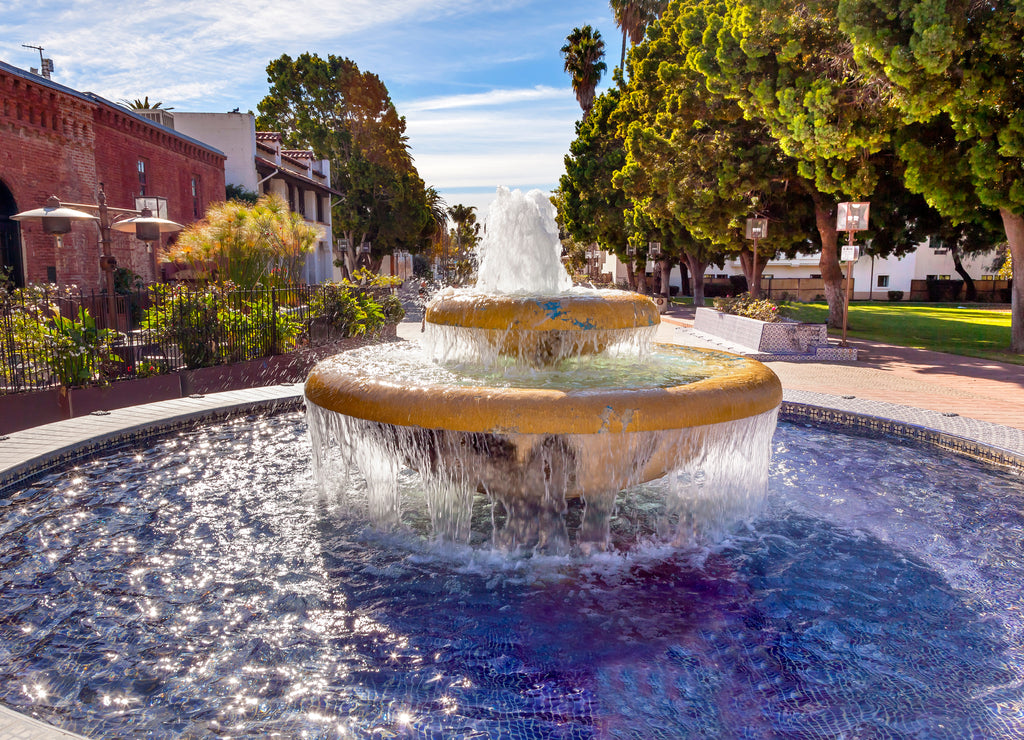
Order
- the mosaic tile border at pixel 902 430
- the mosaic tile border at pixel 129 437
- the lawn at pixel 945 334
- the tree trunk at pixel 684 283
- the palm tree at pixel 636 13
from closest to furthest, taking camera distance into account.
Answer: the mosaic tile border at pixel 129 437
the mosaic tile border at pixel 902 430
the lawn at pixel 945 334
the palm tree at pixel 636 13
the tree trunk at pixel 684 283

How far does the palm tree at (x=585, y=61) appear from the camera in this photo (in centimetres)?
4149

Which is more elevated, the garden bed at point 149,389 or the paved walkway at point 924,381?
the garden bed at point 149,389

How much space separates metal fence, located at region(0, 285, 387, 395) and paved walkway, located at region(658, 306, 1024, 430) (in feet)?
26.6

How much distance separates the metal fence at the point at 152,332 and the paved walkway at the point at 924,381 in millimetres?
8102

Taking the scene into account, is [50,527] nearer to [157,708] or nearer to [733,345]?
[157,708]

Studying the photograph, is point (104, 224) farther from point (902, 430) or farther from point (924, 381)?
point (924, 381)

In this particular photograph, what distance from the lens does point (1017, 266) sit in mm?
14266

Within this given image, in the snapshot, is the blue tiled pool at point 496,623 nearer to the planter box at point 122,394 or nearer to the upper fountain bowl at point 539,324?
the upper fountain bowl at point 539,324

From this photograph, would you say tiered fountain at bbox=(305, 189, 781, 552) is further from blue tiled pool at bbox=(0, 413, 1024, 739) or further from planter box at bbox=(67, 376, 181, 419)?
planter box at bbox=(67, 376, 181, 419)

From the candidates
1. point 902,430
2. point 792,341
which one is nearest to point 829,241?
point 792,341

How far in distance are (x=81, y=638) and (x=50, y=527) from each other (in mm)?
1690

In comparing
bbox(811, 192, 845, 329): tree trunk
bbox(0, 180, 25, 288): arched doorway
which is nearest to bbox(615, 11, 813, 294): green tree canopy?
bbox(811, 192, 845, 329): tree trunk

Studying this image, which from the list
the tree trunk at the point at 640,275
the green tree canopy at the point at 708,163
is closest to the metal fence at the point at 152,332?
the green tree canopy at the point at 708,163

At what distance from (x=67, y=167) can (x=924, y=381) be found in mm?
20037
